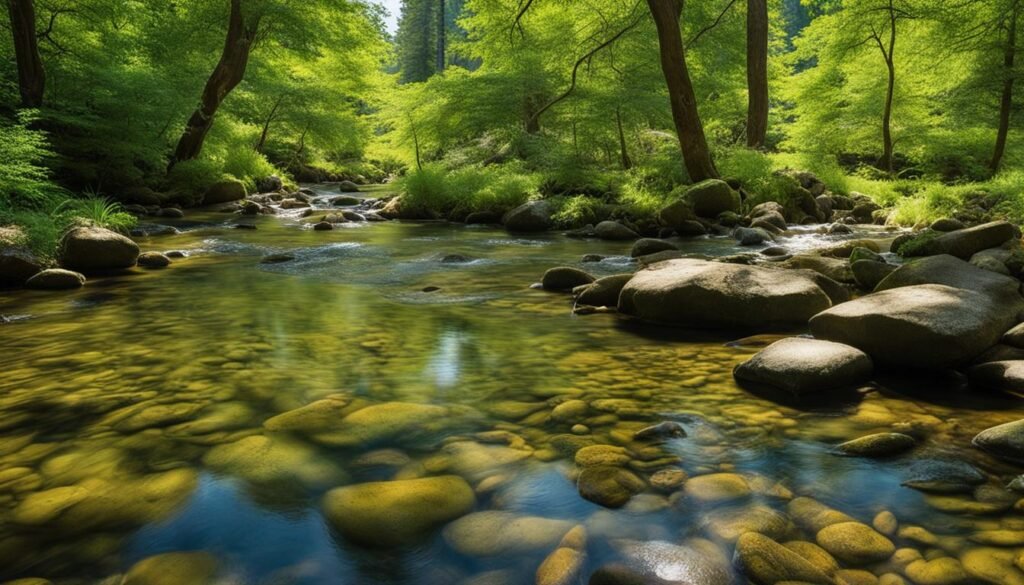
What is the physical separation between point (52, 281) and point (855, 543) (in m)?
7.19

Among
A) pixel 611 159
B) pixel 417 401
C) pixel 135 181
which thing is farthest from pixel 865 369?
pixel 135 181

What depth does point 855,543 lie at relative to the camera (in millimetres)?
1885

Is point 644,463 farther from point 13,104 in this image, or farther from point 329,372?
point 13,104

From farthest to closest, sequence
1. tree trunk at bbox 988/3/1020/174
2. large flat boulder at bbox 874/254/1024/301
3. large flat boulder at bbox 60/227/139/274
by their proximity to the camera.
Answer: tree trunk at bbox 988/3/1020/174 → large flat boulder at bbox 60/227/139/274 → large flat boulder at bbox 874/254/1024/301

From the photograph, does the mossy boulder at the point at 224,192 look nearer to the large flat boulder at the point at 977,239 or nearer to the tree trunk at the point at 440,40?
the large flat boulder at the point at 977,239

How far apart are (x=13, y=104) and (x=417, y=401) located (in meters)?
12.6

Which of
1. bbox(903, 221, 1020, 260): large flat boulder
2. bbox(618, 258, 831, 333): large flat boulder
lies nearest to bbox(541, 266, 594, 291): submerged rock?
bbox(618, 258, 831, 333): large flat boulder

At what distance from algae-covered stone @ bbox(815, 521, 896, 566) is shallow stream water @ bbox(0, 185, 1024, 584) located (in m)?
0.05

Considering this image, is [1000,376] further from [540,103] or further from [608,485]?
[540,103]

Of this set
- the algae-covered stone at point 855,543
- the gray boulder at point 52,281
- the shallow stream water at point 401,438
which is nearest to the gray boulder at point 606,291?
the shallow stream water at point 401,438

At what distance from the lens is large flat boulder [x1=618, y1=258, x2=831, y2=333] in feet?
14.5

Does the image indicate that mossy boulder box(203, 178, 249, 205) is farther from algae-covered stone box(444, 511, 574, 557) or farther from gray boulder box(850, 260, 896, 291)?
algae-covered stone box(444, 511, 574, 557)

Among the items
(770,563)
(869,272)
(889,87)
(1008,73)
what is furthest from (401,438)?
(889,87)

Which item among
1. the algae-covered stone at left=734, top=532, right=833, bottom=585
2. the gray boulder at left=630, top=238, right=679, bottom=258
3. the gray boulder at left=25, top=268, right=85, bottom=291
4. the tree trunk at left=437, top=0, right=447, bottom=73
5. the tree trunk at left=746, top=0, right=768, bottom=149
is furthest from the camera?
the tree trunk at left=437, top=0, right=447, bottom=73
